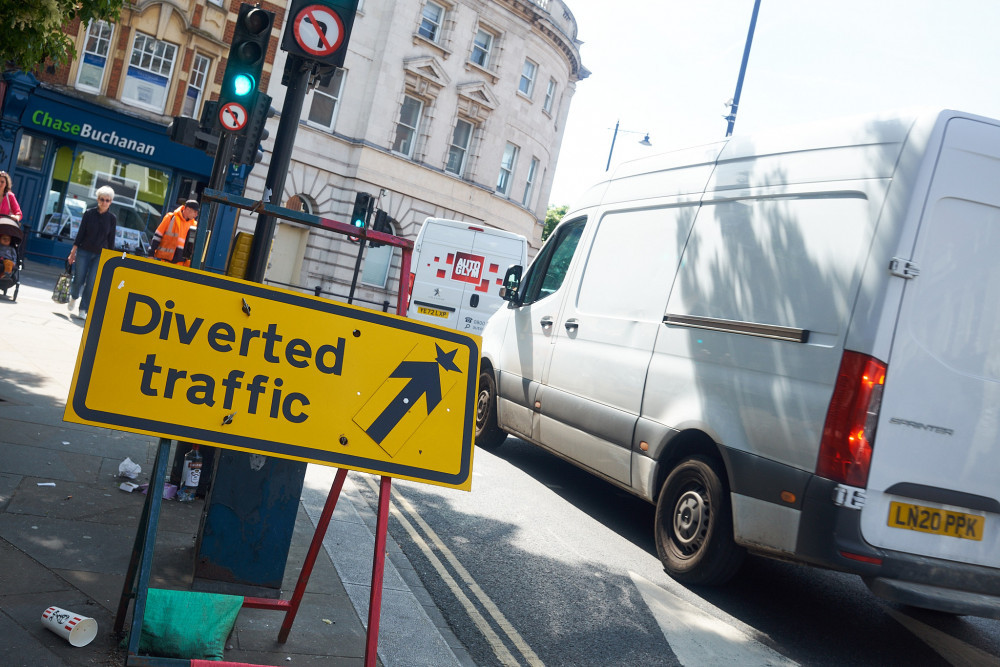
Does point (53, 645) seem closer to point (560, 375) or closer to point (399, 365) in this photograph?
point (399, 365)

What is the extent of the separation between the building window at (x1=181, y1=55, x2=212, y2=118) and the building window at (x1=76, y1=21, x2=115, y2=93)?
2085mm

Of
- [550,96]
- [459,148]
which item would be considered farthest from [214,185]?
[550,96]

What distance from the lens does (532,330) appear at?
8.21m

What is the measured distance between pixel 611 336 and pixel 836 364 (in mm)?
2317

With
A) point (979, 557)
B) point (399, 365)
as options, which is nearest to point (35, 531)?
point (399, 365)

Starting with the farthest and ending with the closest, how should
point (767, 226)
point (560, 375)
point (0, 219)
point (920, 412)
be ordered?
point (0, 219) < point (560, 375) < point (767, 226) < point (920, 412)

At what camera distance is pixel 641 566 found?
5.82 metres

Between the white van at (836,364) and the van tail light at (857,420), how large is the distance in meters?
0.01

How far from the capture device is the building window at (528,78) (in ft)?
106

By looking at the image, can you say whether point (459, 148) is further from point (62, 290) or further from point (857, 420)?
point (857, 420)

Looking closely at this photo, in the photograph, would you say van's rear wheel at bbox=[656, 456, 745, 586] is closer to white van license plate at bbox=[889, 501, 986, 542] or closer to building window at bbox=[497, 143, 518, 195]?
white van license plate at bbox=[889, 501, 986, 542]

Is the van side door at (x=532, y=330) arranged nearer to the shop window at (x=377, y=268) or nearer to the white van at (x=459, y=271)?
the white van at (x=459, y=271)

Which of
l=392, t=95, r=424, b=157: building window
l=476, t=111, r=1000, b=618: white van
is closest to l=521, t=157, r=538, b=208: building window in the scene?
l=392, t=95, r=424, b=157: building window

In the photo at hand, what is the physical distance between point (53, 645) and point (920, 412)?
409 cm
